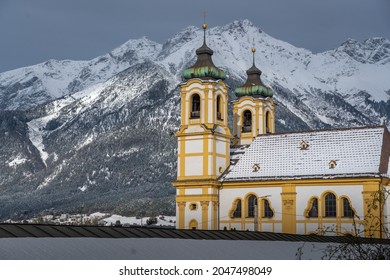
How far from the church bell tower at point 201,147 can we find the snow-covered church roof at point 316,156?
143 cm

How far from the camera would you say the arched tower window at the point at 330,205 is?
4669cm

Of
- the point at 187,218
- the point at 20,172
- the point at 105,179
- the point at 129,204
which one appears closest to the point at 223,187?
the point at 187,218

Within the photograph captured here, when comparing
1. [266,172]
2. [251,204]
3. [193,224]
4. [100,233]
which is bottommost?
[100,233]

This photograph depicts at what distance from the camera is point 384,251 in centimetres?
1103

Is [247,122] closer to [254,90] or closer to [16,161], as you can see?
[254,90]

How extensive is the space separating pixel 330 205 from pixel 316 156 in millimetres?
3705

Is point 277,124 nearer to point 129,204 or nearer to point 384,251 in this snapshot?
point 129,204

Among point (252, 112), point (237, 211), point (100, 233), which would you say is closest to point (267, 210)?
point (237, 211)

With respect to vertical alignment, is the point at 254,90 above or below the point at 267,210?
above

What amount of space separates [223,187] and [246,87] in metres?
10.7

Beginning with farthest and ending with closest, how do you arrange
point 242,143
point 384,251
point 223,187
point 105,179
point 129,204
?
1. point 105,179
2. point 129,204
3. point 242,143
4. point 223,187
5. point 384,251

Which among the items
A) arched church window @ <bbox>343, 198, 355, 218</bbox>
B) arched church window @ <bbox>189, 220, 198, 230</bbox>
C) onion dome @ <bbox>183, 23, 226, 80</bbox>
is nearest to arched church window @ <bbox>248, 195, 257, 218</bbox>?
arched church window @ <bbox>189, 220, 198, 230</bbox>

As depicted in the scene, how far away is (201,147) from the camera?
51094 millimetres

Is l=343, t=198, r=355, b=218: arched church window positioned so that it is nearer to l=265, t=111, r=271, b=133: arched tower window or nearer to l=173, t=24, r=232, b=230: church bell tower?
l=173, t=24, r=232, b=230: church bell tower
